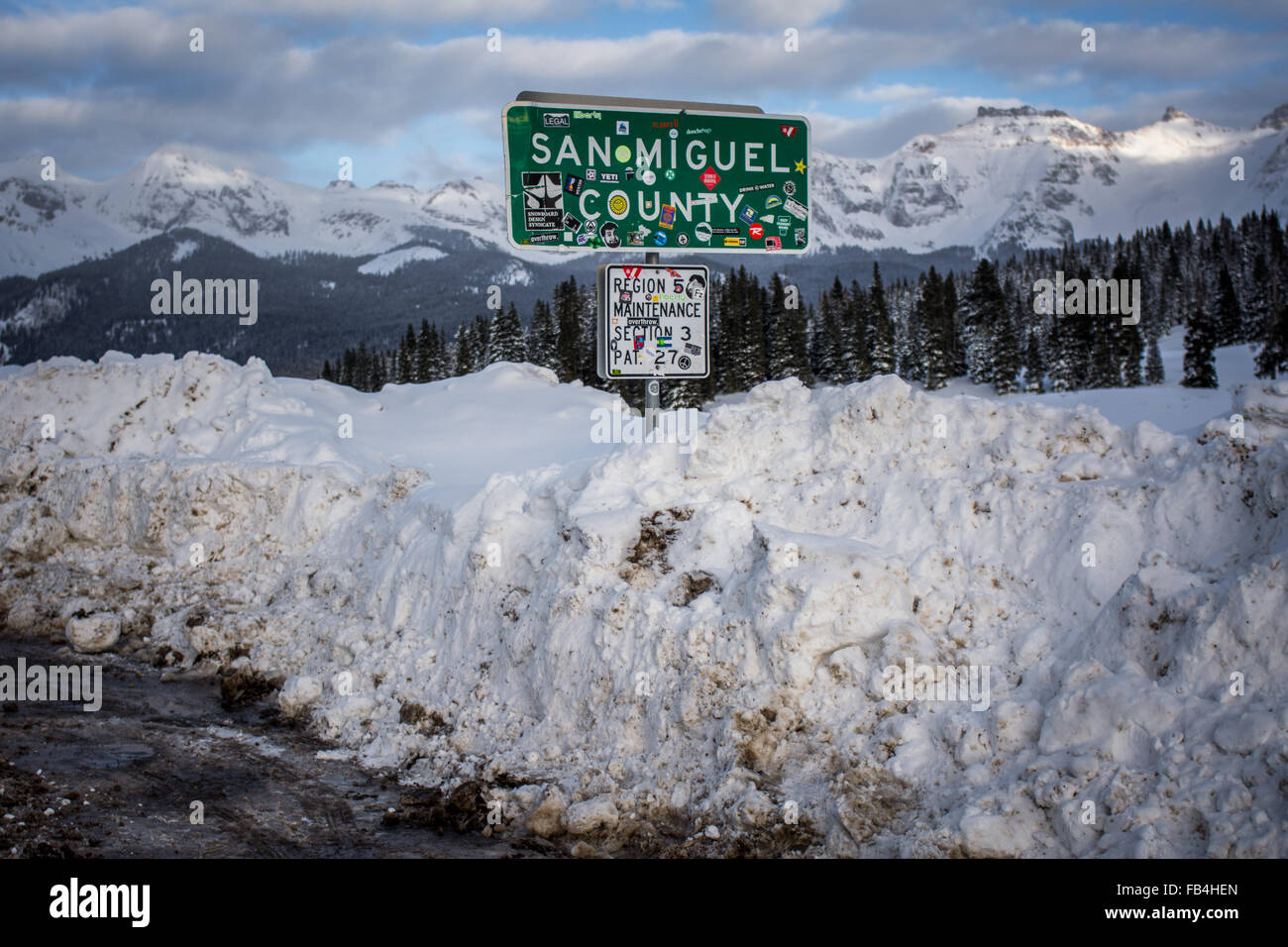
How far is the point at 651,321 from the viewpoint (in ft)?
46.5

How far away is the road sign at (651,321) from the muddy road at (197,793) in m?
6.75

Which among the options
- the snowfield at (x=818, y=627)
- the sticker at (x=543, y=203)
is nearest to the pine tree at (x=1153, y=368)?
the snowfield at (x=818, y=627)

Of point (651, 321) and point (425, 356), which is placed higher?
point (425, 356)

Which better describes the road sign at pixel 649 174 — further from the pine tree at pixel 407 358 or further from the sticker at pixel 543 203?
the pine tree at pixel 407 358

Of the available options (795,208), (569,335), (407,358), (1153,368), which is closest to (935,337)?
(1153,368)

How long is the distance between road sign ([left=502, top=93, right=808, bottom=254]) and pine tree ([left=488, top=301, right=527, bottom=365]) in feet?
197

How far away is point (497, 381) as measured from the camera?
24688 mm

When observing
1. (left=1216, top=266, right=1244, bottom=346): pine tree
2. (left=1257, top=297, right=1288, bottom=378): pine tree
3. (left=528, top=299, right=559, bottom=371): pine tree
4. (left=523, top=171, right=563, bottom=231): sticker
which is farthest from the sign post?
(left=1216, top=266, right=1244, bottom=346): pine tree

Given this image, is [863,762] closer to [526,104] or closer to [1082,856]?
[1082,856]

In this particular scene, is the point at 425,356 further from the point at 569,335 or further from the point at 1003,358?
the point at 1003,358

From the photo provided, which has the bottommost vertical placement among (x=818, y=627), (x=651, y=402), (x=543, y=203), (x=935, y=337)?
(x=818, y=627)

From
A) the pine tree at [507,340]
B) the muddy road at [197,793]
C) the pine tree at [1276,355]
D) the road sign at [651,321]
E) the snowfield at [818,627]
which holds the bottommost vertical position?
the muddy road at [197,793]

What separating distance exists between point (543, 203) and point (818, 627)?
24.5 ft

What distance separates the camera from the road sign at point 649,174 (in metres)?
13.5
